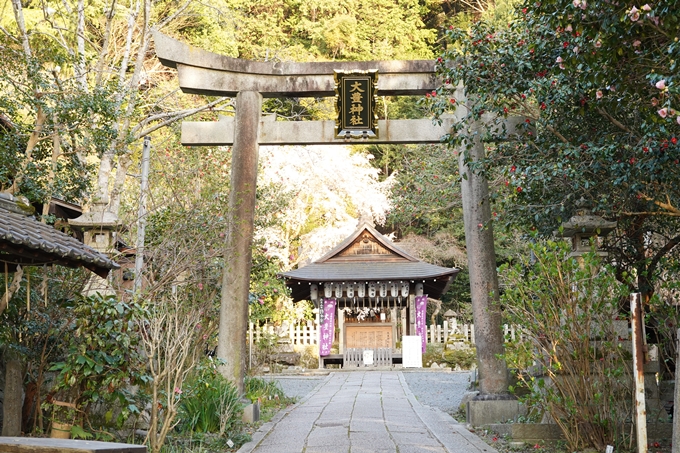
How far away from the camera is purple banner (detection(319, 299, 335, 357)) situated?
79.6 feet

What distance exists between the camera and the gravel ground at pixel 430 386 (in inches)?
513

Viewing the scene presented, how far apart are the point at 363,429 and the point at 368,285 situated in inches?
621

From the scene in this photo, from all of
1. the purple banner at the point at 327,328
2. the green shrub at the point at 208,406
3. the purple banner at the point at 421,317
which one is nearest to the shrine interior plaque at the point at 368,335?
the purple banner at the point at 327,328

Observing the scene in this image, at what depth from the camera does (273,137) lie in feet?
33.1

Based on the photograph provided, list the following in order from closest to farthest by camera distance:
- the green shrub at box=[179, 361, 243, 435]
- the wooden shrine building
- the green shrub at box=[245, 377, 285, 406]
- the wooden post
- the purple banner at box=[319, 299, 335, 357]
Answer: the wooden post < the green shrub at box=[179, 361, 243, 435] < the green shrub at box=[245, 377, 285, 406] < the wooden shrine building < the purple banner at box=[319, 299, 335, 357]

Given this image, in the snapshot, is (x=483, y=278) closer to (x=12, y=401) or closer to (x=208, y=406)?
(x=208, y=406)

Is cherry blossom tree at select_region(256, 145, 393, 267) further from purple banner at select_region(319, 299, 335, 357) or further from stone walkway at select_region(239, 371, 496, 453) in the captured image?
stone walkway at select_region(239, 371, 496, 453)

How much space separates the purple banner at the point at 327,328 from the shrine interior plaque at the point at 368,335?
85 cm

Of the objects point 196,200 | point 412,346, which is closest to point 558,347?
point 196,200

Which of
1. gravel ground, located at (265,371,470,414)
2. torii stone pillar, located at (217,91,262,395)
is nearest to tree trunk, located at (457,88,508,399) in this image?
gravel ground, located at (265,371,470,414)

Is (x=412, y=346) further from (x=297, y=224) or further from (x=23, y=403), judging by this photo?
(x=23, y=403)

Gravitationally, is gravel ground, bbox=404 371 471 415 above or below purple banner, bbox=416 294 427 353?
below

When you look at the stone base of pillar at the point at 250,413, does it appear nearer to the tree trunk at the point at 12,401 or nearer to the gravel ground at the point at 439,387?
the tree trunk at the point at 12,401

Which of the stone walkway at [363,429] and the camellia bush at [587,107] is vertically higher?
the camellia bush at [587,107]
